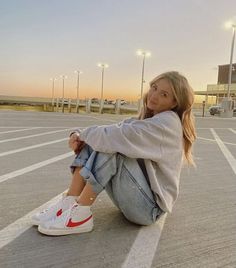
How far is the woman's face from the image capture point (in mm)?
2750

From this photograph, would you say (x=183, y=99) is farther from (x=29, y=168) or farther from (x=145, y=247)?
(x=29, y=168)

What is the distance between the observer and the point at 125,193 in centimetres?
266

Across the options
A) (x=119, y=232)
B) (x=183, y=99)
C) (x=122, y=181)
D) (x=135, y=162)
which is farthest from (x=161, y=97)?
(x=119, y=232)

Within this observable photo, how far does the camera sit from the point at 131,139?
2.55 metres

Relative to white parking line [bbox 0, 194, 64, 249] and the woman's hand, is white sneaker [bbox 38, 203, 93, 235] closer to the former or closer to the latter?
white parking line [bbox 0, 194, 64, 249]

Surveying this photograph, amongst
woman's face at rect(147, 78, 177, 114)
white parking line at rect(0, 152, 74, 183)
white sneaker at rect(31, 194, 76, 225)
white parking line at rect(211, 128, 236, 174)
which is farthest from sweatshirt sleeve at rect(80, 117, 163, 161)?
white parking line at rect(211, 128, 236, 174)

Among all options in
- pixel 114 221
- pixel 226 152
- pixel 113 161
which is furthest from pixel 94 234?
pixel 226 152

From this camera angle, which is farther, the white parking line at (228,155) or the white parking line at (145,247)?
the white parking line at (228,155)

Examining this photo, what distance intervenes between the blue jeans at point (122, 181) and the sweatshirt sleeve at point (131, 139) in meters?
0.08

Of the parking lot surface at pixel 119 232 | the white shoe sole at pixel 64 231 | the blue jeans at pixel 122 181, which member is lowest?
the parking lot surface at pixel 119 232

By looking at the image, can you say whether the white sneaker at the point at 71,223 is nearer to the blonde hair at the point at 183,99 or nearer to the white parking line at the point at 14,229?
the white parking line at the point at 14,229

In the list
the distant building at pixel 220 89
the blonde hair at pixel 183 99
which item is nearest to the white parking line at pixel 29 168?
the blonde hair at pixel 183 99

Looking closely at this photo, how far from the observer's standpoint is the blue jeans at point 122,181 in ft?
8.41

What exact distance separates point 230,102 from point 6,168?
23.6m
